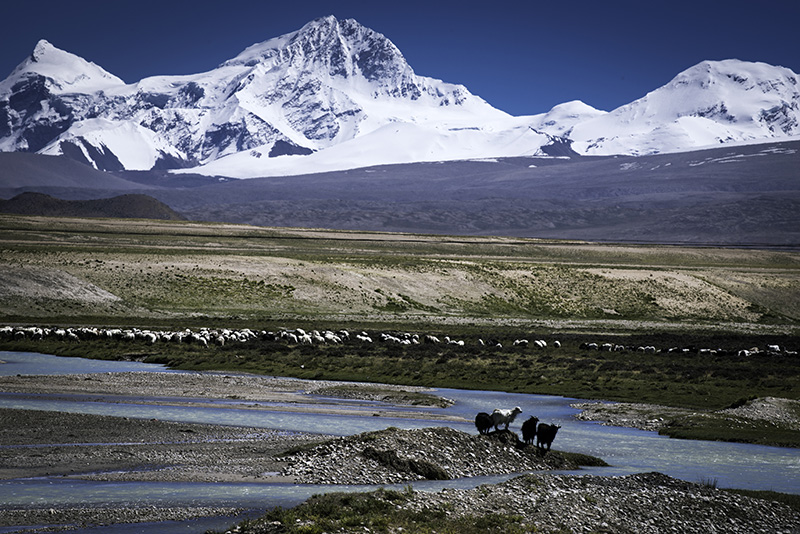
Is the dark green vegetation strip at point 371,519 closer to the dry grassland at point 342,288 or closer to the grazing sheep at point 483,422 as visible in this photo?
the grazing sheep at point 483,422

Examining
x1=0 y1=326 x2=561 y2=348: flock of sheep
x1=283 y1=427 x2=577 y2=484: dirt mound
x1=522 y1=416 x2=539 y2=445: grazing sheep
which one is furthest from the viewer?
x1=0 y1=326 x2=561 y2=348: flock of sheep

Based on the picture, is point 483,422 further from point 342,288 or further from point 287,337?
point 342,288

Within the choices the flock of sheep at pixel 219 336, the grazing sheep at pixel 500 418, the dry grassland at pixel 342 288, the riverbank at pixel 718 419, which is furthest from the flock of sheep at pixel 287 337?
the grazing sheep at pixel 500 418

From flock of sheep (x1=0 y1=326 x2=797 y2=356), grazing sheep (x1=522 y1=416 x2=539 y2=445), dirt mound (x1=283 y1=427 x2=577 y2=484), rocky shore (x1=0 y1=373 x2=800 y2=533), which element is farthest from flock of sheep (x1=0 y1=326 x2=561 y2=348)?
dirt mound (x1=283 y1=427 x2=577 y2=484)

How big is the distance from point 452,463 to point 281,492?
497cm

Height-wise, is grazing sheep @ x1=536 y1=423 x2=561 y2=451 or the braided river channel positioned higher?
grazing sheep @ x1=536 y1=423 x2=561 y2=451

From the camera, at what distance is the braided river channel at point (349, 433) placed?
1941cm

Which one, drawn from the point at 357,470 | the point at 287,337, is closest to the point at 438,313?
the point at 287,337

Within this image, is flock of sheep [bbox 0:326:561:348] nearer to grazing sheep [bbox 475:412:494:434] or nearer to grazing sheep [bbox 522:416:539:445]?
grazing sheep [bbox 475:412:494:434]

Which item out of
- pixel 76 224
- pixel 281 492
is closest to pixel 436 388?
pixel 281 492

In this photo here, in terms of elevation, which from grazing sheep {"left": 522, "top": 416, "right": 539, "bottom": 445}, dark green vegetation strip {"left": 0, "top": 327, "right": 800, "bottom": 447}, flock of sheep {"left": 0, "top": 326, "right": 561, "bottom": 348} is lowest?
dark green vegetation strip {"left": 0, "top": 327, "right": 800, "bottom": 447}

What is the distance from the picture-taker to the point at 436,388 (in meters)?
41.0

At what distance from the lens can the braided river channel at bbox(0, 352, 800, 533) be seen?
19.4 m

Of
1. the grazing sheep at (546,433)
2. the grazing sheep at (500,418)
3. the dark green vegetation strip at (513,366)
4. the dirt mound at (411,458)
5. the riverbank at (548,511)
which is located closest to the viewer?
the riverbank at (548,511)
